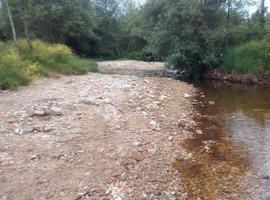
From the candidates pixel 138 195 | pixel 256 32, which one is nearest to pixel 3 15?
Result: pixel 256 32

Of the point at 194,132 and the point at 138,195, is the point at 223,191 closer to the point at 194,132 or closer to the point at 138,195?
the point at 138,195

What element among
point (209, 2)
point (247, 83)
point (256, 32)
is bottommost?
point (247, 83)

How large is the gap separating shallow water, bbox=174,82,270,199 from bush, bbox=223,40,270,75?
248 inches

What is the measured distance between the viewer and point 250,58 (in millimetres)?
23125

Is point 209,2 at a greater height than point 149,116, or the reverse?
point 209,2

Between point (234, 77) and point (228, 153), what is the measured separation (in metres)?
15.4

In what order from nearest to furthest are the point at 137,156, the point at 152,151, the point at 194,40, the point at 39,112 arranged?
the point at 137,156, the point at 152,151, the point at 39,112, the point at 194,40

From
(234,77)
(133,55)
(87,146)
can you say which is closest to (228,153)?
(87,146)

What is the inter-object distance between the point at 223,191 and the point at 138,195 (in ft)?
5.90

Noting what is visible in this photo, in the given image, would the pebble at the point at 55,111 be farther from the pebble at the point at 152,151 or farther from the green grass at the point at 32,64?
the green grass at the point at 32,64

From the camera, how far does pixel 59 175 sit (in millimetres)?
7098

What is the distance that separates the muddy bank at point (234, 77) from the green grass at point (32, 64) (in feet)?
28.6

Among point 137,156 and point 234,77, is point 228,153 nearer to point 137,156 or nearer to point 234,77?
point 137,156

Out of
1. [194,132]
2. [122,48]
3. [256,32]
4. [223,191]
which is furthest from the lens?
[122,48]
